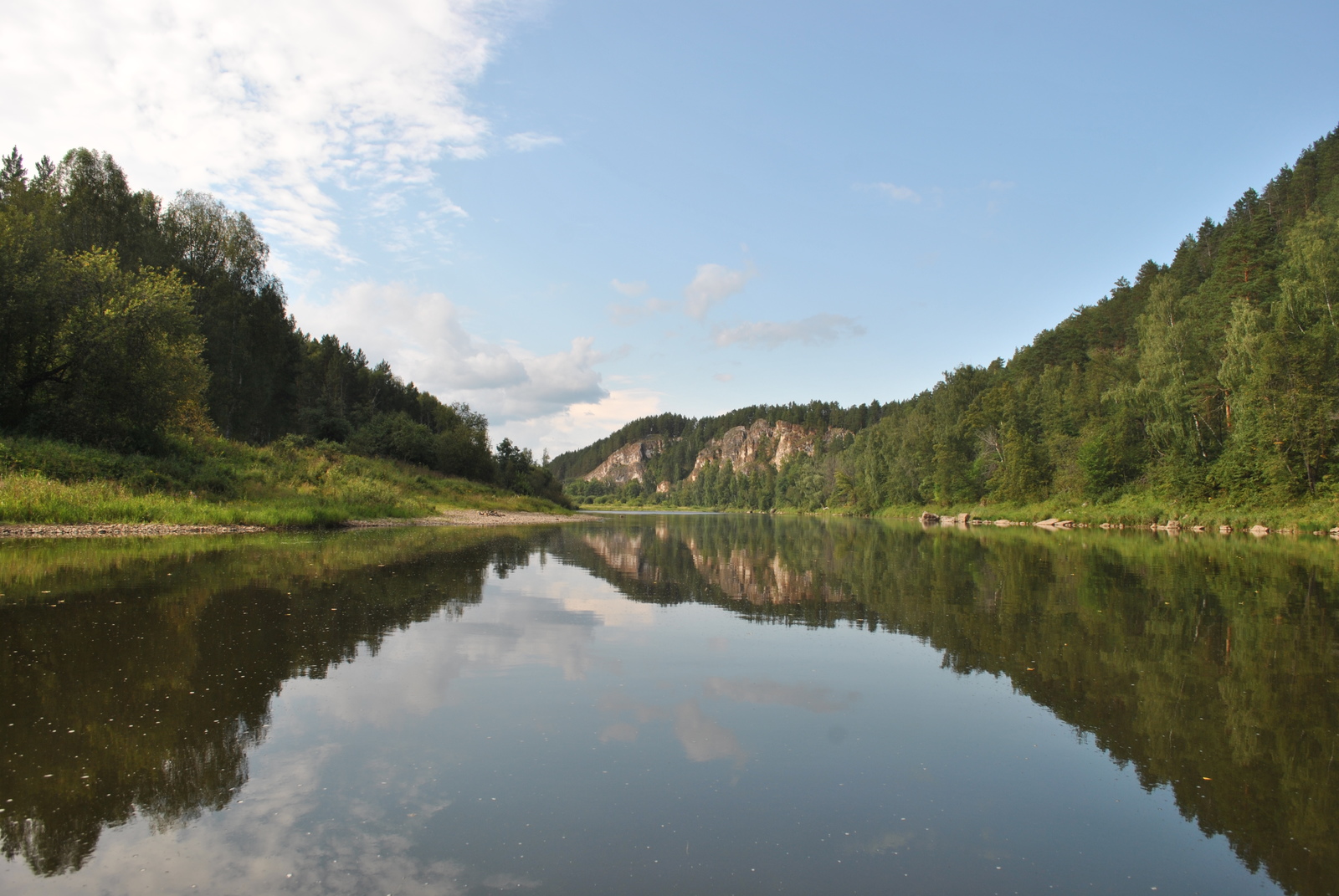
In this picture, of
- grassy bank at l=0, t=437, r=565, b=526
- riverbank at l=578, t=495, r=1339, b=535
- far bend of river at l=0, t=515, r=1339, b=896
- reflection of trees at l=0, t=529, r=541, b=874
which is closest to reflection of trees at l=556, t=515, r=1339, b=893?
far bend of river at l=0, t=515, r=1339, b=896

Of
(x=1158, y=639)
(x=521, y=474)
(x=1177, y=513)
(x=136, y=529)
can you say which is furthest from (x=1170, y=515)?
(x=521, y=474)

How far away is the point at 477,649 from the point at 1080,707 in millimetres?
6918

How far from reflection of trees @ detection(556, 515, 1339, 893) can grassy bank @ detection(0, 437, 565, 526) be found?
13.5 m

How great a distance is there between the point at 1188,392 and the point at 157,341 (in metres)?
58.2

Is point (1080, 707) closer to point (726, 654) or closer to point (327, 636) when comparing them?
point (726, 654)

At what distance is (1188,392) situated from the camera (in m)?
45.4

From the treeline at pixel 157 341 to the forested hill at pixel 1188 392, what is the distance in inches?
2031

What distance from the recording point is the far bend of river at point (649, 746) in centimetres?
378

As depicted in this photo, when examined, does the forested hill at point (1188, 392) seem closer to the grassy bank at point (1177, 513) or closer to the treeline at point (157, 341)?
the grassy bank at point (1177, 513)

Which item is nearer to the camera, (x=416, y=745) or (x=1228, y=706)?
(x=416, y=745)

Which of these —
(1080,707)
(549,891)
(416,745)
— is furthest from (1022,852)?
(416,745)

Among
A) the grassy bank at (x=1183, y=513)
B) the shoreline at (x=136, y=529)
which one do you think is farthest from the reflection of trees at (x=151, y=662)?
the grassy bank at (x=1183, y=513)

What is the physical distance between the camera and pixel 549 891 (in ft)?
11.3

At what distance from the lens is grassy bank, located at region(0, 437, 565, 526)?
2095 cm
